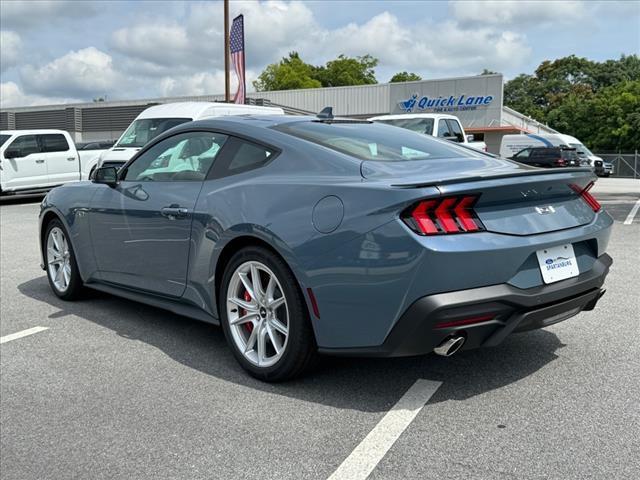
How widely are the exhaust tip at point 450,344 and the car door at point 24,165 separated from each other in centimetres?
1583

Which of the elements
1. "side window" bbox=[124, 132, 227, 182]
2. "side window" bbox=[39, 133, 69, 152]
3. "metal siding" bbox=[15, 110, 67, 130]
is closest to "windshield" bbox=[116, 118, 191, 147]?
"side window" bbox=[39, 133, 69, 152]

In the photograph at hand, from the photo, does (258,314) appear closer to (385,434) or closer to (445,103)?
(385,434)

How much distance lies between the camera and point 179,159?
4.46 m

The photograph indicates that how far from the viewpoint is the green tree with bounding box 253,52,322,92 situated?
78688 mm

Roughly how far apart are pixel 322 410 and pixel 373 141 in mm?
1643

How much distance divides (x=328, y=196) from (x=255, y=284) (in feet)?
2.41

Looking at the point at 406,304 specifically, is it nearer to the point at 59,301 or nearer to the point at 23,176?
Answer: the point at 59,301

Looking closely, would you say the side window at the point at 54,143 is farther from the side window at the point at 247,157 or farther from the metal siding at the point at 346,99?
the metal siding at the point at 346,99

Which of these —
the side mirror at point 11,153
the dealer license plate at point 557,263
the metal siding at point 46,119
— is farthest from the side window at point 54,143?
the metal siding at point 46,119

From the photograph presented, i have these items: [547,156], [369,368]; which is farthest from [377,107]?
[369,368]

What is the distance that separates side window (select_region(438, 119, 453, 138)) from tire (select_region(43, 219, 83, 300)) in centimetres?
1021

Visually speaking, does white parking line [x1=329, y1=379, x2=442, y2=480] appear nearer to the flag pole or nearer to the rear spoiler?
the rear spoiler

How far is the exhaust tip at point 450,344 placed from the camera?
3.07 metres

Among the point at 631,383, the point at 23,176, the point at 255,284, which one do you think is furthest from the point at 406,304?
the point at 23,176
